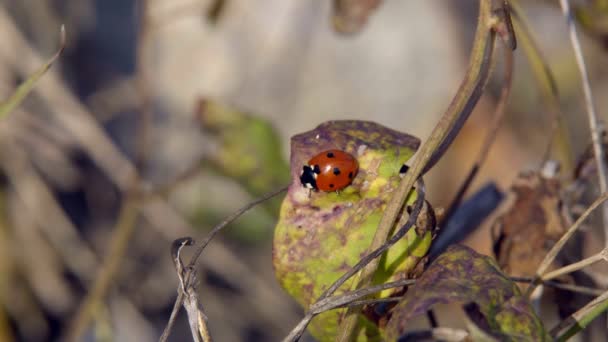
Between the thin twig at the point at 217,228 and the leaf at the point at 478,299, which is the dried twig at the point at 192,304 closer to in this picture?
the thin twig at the point at 217,228

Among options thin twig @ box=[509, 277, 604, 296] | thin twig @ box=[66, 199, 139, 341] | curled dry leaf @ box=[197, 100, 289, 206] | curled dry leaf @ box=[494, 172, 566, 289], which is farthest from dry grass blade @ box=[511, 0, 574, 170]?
thin twig @ box=[66, 199, 139, 341]

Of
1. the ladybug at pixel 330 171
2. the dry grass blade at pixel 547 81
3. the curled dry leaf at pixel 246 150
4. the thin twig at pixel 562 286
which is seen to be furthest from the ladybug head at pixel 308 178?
the curled dry leaf at pixel 246 150

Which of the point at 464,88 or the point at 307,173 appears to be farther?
the point at 307,173

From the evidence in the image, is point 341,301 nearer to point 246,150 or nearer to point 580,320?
point 580,320

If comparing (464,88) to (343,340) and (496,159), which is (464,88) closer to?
(343,340)

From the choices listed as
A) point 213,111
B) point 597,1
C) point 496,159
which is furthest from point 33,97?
point 597,1

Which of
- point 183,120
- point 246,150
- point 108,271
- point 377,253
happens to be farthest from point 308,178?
point 183,120
